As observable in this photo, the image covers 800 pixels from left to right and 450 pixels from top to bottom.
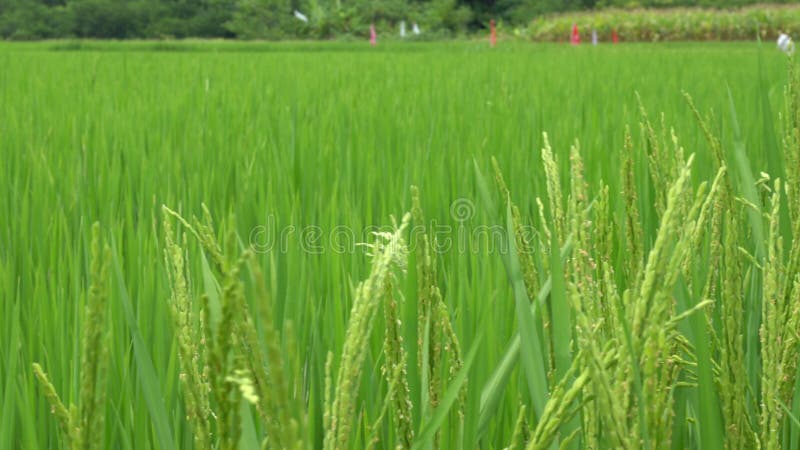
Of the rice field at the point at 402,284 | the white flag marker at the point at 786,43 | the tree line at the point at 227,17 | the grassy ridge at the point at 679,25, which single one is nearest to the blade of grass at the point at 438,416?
the rice field at the point at 402,284

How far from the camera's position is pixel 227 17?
26.2 meters

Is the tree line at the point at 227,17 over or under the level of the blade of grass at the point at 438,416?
over

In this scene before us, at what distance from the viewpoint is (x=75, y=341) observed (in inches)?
33.7

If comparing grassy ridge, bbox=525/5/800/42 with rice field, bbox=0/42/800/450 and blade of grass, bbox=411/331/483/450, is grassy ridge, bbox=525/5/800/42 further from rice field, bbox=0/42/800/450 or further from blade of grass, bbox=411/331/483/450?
blade of grass, bbox=411/331/483/450

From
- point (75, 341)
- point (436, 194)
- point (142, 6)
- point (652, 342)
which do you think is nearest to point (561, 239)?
point (652, 342)

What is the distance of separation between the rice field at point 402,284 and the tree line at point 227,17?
20.5 metres

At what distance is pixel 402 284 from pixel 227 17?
26580 millimetres

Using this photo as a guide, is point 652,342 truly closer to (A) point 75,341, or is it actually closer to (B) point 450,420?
(B) point 450,420

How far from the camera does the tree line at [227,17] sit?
23.2 m

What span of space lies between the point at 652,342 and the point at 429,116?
112 inches

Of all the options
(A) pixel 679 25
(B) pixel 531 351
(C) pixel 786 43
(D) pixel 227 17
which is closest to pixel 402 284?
(B) pixel 531 351

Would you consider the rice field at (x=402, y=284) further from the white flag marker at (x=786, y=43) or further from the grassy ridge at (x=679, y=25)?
the grassy ridge at (x=679, y=25)

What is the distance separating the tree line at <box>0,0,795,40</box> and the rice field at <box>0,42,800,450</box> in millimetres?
20463

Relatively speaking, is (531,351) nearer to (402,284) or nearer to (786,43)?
(402,284)
